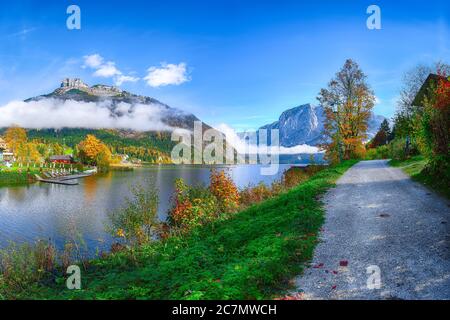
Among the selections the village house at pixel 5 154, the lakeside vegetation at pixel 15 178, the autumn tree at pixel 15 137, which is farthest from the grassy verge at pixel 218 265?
the village house at pixel 5 154

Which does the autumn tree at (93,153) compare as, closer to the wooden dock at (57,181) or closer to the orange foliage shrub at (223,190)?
the wooden dock at (57,181)

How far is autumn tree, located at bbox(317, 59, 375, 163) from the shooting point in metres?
42.2

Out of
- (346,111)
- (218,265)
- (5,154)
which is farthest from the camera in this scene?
(5,154)

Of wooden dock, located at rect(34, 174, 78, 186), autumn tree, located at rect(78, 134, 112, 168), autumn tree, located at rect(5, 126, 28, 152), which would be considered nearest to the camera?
wooden dock, located at rect(34, 174, 78, 186)

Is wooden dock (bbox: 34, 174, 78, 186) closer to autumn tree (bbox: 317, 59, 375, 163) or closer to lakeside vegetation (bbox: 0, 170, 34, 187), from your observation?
lakeside vegetation (bbox: 0, 170, 34, 187)

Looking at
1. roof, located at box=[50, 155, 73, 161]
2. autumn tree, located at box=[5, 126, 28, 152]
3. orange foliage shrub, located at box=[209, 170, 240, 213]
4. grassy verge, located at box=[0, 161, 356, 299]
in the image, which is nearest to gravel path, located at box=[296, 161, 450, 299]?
grassy verge, located at box=[0, 161, 356, 299]

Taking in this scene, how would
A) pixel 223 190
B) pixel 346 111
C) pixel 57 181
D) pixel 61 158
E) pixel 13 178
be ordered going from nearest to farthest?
pixel 223 190
pixel 346 111
pixel 13 178
pixel 57 181
pixel 61 158

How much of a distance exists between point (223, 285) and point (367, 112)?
135ft

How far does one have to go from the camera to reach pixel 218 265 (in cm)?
888

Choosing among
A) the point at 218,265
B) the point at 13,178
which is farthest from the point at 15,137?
the point at 218,265

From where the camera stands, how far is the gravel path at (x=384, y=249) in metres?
6.36

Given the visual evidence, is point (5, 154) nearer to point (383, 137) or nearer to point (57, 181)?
point (57, 181)

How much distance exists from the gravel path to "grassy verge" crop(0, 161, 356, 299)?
595 mm

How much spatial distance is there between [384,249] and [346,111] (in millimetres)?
37388
